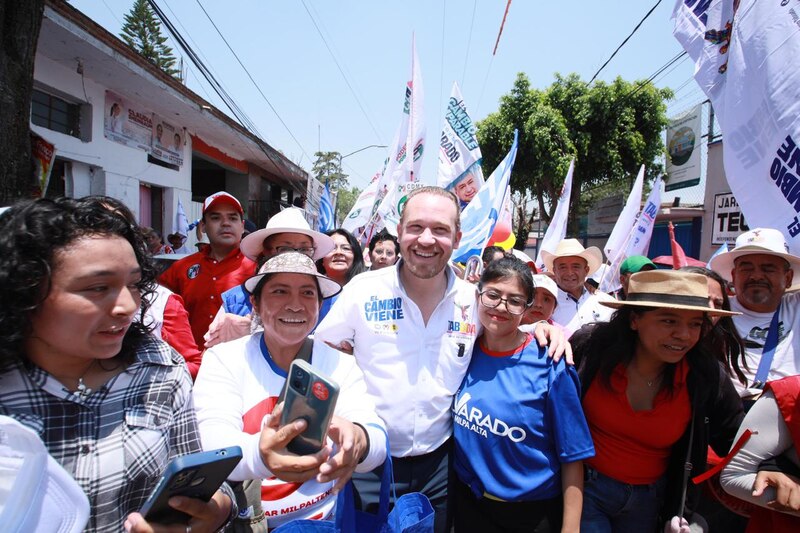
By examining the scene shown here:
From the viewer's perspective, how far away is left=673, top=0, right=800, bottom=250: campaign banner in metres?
2.40

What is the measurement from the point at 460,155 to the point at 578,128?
42.8 ft

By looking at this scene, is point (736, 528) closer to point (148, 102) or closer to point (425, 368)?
point (425, 368)

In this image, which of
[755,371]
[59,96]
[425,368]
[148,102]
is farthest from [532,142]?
[425,368]

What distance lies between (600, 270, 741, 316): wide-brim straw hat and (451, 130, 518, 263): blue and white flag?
8.59ft

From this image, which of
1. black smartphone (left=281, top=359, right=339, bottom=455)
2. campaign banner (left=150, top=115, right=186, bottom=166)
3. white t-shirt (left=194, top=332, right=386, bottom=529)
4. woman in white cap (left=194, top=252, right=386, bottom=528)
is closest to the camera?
black smartphone (left=281, top=359, right=339, bottom=455)

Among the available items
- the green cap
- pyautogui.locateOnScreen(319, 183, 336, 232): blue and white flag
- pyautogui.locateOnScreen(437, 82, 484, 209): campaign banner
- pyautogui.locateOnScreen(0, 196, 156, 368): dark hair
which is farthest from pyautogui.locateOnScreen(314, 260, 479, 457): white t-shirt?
pyautogui.locateOnScreen(319, 183, 336, 232): blue and white flag

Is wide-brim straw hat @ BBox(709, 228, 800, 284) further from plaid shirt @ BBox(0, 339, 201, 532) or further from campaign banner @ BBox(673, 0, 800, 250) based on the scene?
plaid shirt @ BBox(0, 339, 201, 532)

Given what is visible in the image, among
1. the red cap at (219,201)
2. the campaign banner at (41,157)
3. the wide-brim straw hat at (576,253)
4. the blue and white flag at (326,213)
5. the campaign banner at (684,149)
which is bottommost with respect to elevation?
the wide-brim straw hat at (576,253)

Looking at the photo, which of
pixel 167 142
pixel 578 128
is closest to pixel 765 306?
pixel 167 142

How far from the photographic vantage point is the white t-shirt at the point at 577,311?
159 inches

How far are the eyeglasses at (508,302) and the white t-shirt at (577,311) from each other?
2.06 meters

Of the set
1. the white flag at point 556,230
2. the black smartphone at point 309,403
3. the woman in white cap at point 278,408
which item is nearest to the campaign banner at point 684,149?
the white flag at point 556,230

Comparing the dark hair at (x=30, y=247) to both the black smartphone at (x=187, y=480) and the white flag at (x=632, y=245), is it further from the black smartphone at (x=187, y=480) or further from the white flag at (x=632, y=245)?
the white flag at (x=632, y=245)

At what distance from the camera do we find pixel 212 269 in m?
3.42
